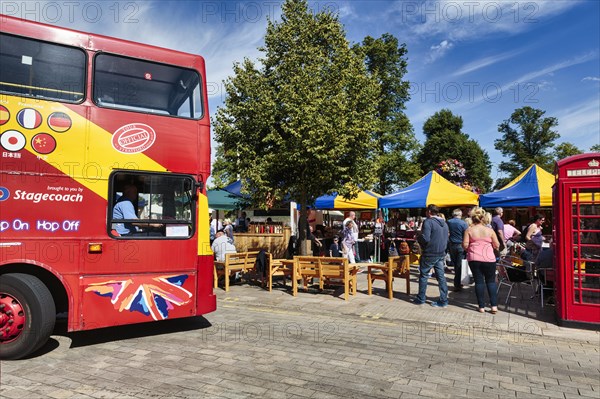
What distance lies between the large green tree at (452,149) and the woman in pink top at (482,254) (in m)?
34.9

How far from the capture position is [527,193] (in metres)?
12.9

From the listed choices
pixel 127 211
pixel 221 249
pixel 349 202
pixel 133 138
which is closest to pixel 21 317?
pixel 127 211

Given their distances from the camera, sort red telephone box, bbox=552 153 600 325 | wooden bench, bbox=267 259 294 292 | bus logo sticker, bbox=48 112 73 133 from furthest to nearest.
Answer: wooden bench, bbox=267 259 294 292, red telephone box, bbox=552 153 600 325, bus logo sticker, bbox=48 112 73 133

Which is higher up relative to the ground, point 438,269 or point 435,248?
point 435,248

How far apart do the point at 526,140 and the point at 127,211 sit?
61.3 meters

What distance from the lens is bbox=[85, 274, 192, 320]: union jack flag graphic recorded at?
5.23 m

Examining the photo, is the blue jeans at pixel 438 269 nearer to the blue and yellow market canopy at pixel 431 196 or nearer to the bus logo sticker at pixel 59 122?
the blue and yellow market canopy at pixel 431 196

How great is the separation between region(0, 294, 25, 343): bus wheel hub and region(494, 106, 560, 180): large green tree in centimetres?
5787

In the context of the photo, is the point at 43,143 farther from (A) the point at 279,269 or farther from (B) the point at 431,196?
(B) the point at 431,196

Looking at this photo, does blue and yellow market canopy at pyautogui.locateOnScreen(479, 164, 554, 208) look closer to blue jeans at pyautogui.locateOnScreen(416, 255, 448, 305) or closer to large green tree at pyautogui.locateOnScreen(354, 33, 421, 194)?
blue jeans at pyautogui.locateOnScreen(416, 255, 448, 305)

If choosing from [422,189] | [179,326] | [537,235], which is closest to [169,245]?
[179,326]

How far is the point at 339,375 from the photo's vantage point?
437 cm

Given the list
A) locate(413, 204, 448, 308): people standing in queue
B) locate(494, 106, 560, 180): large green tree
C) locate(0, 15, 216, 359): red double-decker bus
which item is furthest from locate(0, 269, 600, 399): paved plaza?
locate(494, 106, 560, 180): large green tree

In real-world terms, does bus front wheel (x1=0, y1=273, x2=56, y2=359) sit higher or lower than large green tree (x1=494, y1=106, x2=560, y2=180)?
lower
